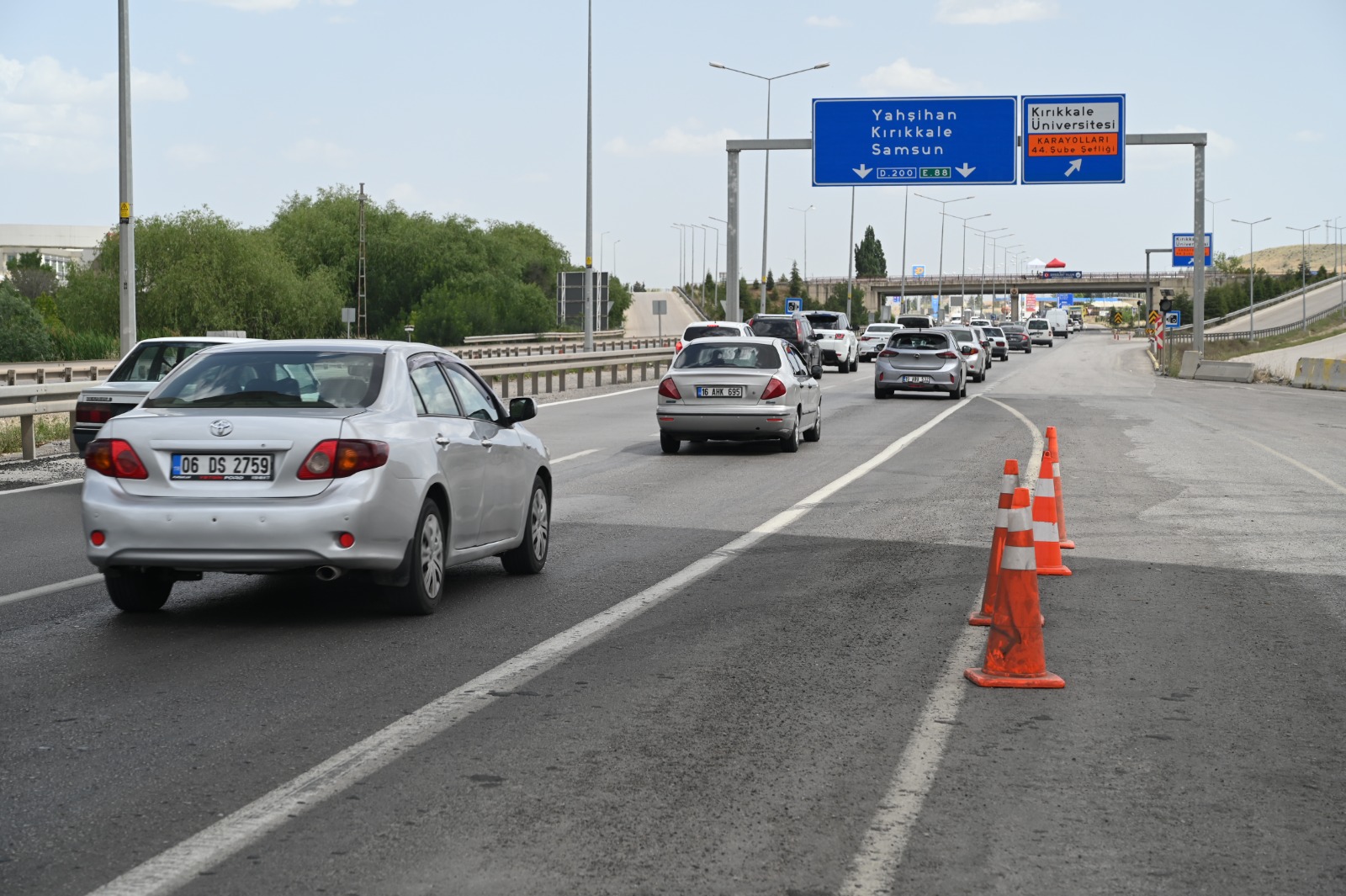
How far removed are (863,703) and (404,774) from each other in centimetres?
202

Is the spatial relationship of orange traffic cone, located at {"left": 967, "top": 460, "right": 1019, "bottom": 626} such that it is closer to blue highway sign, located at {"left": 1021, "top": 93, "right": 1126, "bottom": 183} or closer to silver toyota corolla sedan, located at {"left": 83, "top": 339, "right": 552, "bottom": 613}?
silver toyota corolla sedan, located at {"left": 83, "top": 339, "right": 552, "bottom": 613}

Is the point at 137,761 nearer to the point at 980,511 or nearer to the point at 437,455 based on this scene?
the point at 437,455

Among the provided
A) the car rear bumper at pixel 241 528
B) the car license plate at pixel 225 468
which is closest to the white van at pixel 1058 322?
the car rear bumper at pixel 241 528

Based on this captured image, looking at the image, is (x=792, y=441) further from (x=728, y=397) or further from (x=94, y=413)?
(x=94, y=413)

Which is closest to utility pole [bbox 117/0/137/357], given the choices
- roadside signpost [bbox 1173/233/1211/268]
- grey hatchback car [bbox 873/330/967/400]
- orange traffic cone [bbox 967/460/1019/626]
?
grey hatchback car [bbox 873/330/967/400]

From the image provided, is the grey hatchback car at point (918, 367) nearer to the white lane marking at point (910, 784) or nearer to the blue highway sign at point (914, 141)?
the blue highway sign at point (914, 141)

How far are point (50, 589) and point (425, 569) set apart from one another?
249cm

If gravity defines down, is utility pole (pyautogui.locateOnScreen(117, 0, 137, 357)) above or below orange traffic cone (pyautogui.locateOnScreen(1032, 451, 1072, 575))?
above

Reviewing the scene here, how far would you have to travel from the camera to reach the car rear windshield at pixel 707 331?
3531 cm

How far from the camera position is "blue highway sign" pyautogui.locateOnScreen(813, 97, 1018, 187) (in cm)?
4356

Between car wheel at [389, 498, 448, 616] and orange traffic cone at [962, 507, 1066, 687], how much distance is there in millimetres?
2890

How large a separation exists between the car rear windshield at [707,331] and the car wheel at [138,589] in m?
25.4

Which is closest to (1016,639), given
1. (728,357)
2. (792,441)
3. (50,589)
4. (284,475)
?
(284,475)

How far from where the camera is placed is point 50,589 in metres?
9.61
